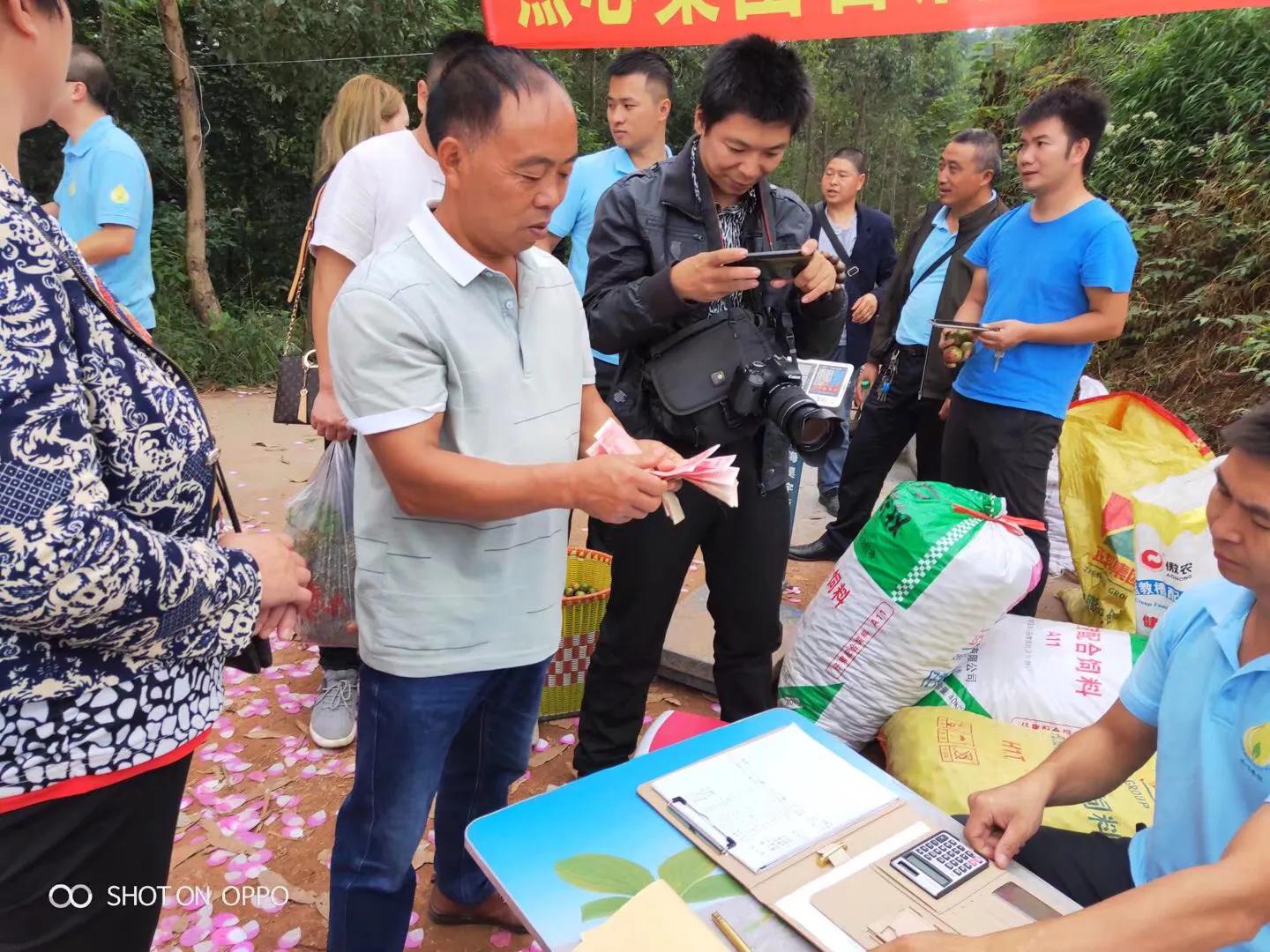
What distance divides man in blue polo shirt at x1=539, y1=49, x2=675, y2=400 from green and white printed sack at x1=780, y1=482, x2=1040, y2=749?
55.4 inches

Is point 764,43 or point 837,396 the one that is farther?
point 837,396

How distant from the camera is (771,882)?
1.09 metres

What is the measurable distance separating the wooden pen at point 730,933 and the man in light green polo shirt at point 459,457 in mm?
625

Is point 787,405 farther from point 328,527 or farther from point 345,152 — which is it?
point 345,152

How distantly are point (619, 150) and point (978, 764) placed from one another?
2762 millimetres

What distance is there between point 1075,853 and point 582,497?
1.06 meters

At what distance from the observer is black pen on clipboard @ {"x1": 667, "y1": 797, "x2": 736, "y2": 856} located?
115 cm

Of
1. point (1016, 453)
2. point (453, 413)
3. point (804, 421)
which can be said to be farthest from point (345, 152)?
point (1016, 453)

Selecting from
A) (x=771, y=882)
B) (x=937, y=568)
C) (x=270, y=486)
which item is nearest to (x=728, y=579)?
(x=937, y=568)

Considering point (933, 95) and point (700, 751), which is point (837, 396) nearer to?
point (700, 751)

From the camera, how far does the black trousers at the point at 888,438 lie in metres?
3.75

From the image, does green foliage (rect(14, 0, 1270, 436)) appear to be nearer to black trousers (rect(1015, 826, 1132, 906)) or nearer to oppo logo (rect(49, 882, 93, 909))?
black trousers (rect(1015, 826, 1132, 906))

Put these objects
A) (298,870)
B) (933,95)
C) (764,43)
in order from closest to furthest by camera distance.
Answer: (764,43)
(298,870)
(933,95)

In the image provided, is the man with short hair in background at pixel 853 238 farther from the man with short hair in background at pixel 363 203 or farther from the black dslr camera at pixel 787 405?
the man with short hair in background at pixel 363 203
